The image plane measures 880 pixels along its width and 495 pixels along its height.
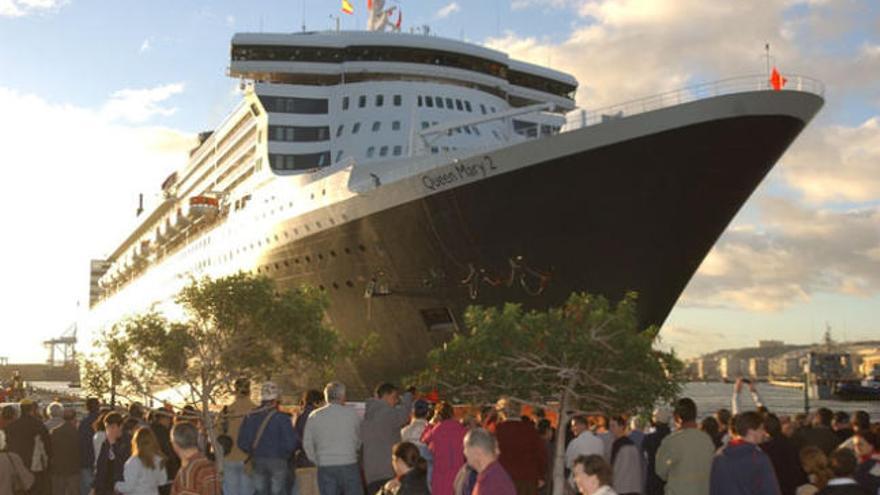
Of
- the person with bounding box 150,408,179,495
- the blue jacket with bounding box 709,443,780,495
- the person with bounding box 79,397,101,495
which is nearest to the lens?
the blue jacket with bounding box 709,443,780,495

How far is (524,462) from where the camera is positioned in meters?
9.69

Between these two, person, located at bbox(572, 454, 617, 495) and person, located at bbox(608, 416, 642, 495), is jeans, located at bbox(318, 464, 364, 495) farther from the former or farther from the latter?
person, located at bbox(572, 454, 617, 495)

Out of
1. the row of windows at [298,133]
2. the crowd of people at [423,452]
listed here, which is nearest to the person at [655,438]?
the crowd of people at [423,452]

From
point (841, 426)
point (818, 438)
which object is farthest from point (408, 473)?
point (841, 426)

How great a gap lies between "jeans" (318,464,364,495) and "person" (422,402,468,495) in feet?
3.17

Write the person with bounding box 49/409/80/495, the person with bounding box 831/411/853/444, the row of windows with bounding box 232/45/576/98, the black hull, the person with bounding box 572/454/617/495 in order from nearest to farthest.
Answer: the person with bounding box 572/454/617/495, the person with bounding box 831/411/853/444, the person with bounding box 49/409/80/495, the black hull, the row of windows with bounding box 232/45/576/98

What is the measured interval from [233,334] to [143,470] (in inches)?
716

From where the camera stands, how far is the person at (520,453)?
9.66 meters

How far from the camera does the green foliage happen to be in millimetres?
13094

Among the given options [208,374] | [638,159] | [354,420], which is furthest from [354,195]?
[354,420]

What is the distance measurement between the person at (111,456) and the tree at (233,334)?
44.0 ft

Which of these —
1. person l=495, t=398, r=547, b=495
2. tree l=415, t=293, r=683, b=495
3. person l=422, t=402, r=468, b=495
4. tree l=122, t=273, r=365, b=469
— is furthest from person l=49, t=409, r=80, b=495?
tree l=122, t=273, r=365, b=469

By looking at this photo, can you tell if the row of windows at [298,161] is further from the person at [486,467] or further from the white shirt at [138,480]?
the person at [486,467]

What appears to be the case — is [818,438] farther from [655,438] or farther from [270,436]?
[270,436]
